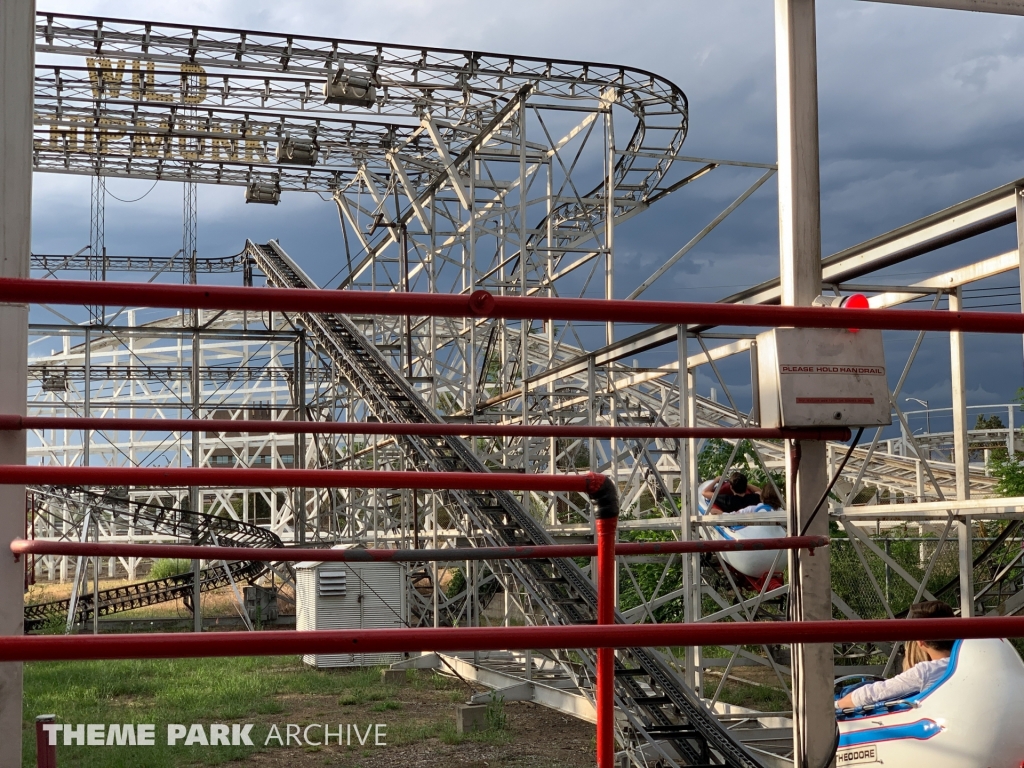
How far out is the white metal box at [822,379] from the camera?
316 cm

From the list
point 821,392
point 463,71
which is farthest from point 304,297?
point 463,71

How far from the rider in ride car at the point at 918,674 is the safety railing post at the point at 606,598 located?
11.8 ft

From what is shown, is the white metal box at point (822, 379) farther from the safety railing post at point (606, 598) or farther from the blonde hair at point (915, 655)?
the blonde hair at point (915, 655)

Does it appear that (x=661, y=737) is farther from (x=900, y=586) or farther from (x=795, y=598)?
(x=900, y=586)

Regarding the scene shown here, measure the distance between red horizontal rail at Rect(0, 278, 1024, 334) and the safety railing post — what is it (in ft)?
1.43

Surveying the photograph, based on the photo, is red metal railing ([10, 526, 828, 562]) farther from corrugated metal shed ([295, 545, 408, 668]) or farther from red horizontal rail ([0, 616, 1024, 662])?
corrugated metal shed ([295, 545, 408, 668])

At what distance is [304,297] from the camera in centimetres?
242

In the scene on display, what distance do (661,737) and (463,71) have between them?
16075 millimetres

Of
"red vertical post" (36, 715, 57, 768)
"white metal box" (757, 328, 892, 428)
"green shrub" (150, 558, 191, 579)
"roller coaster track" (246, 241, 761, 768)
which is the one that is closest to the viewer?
"white metal box" (757, 328, 892, 428)

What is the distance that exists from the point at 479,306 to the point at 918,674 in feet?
14.6

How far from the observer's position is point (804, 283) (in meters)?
3.30

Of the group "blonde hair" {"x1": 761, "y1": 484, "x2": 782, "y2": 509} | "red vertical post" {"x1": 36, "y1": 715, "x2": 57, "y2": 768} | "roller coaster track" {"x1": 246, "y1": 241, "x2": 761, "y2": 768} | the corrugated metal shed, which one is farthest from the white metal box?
the corrugated metal shed

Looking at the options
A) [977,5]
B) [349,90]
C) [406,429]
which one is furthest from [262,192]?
[977,5]

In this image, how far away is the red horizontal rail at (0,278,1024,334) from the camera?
2.36 metres
